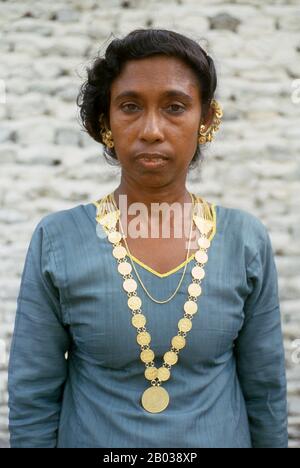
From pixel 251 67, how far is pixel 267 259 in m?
2.22

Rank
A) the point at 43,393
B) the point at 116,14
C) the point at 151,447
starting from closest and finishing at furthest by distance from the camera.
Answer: the point at 151,447
the point at 43,393
the point at 116,14

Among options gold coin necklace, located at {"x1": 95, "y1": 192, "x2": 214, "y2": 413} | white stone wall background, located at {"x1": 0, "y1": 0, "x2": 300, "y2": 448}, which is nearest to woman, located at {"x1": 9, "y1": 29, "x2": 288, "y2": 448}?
gold coin necklace, located at {"x1": 95, "y1": 192, "x2": 214, "y2": 413}

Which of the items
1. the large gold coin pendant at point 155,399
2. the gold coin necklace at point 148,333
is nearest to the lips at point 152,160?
the gold coin necklace at point 148,333

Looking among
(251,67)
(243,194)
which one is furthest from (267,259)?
(251,67)

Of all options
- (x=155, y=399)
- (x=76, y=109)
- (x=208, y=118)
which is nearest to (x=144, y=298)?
(x=155, y=399)

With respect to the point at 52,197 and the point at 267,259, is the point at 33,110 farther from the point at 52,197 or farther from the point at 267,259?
the point at 267,259

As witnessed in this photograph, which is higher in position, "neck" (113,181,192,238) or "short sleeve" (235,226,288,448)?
"neck" (113,181,192,238)

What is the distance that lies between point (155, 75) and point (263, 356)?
88cm

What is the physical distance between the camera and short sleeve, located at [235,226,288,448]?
1.63m

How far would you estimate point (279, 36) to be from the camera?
3.50 metres

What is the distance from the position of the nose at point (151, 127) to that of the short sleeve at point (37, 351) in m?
0.40

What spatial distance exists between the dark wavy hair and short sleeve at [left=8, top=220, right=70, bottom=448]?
401mm

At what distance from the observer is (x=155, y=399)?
148 cm

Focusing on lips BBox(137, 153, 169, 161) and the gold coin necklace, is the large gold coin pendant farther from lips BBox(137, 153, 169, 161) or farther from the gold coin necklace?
lips BBox(137, 153, 169, 161)
